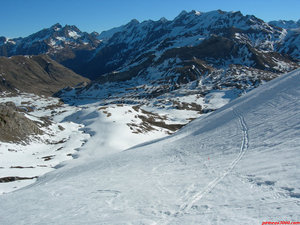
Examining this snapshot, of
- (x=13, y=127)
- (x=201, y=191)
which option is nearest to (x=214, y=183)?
(x=201, y=191)

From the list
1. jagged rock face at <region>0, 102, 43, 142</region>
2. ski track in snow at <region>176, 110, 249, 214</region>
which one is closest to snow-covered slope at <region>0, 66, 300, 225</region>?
ski track in snow at <region>176, 110, 249, 214</region>

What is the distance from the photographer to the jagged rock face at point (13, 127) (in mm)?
63500

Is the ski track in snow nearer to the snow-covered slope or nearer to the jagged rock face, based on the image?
the snow-covered slope

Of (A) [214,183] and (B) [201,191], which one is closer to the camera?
(B) [201,191]

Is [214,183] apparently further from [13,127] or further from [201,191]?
[13,127]

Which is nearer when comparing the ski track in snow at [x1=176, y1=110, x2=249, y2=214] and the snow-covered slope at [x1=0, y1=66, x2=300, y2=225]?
the snow-covered slope at [x1=0, y1=66, x2=300, y2=225]

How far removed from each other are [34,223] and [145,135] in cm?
7228

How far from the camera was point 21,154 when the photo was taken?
186 feet

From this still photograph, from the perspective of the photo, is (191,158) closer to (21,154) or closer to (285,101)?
(285,101)

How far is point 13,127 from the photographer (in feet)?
222

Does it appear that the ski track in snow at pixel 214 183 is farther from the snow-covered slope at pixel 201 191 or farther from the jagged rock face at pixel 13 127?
the jagged rock face at pixel 13 127

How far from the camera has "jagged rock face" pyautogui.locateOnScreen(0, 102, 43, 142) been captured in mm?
63500

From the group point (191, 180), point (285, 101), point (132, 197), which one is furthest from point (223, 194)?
point (285, 101)

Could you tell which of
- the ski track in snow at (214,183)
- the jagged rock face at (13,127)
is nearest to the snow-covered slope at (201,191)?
the ski track in snow at (214,183)
